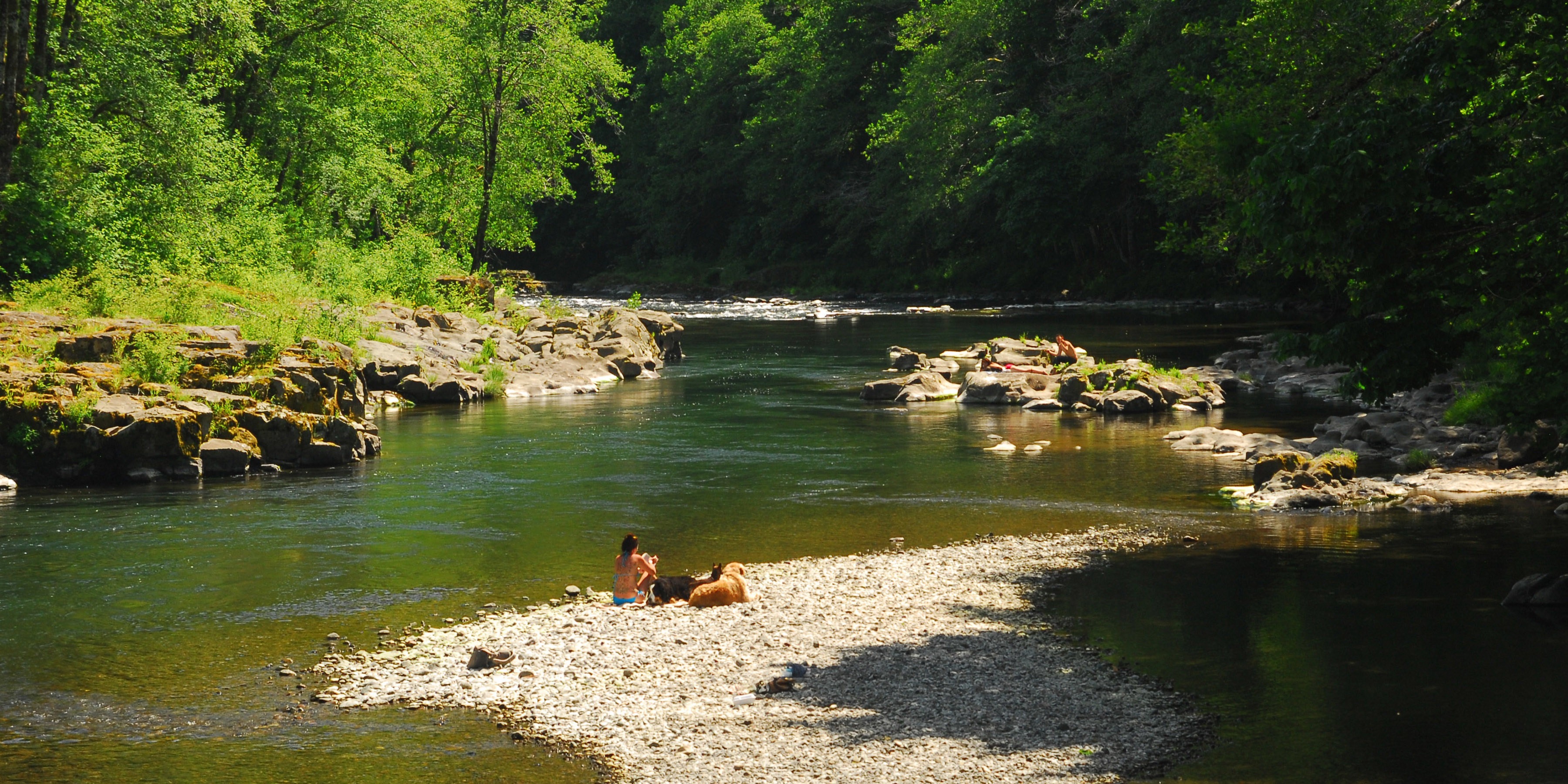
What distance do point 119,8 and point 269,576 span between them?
22717 millimetres

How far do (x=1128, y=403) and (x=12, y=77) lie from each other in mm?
25588

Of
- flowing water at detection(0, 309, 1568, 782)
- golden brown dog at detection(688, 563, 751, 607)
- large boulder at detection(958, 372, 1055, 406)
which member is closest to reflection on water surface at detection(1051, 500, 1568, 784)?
flowing water at detection(0, 309, 1568, 782)

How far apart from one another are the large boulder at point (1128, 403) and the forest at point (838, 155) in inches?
165

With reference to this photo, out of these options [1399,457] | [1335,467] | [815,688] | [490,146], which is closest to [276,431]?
[815,688]

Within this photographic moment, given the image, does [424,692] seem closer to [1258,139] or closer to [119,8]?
[1258,139]

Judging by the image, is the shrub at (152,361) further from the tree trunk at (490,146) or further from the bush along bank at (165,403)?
the tree trunk at (490,146)

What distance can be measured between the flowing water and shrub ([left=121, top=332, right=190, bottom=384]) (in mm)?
2939

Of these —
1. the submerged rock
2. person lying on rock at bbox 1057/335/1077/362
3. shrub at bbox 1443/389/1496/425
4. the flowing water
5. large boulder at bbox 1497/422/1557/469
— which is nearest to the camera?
the flowing water

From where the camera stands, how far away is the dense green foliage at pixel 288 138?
29375 millimetres

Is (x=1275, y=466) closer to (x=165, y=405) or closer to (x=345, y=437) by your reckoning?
(x=345, y=437)

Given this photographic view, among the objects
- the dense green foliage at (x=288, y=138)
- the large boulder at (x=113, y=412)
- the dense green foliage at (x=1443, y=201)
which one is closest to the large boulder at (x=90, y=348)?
the large boulder at (x=113, y=412)

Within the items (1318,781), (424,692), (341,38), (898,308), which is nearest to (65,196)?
(341,38)

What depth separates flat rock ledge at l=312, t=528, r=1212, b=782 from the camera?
34.2 ft

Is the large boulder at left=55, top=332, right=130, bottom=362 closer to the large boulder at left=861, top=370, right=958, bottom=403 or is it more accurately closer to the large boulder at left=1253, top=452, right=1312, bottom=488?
the large boulder at left=861, top=370, right=958, bottom=403
